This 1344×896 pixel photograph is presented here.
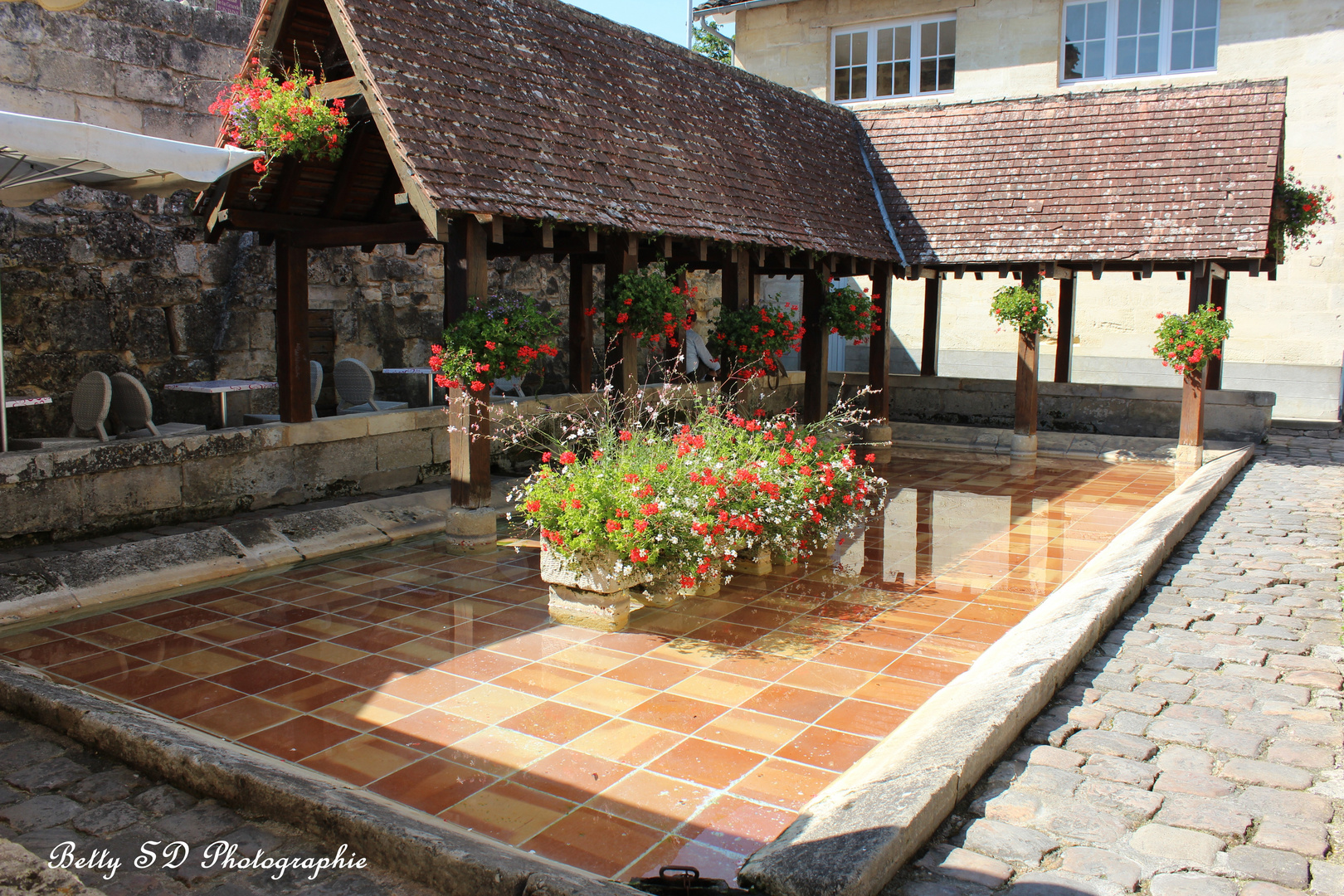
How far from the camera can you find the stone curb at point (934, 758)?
255 cm

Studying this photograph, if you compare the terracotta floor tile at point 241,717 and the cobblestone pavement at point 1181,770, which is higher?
the cobblestone pavement at point 1181,770

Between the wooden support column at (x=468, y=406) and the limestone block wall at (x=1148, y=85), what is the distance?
1090cm

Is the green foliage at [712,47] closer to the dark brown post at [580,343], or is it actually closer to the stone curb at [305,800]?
the dark brown post at [580,343]

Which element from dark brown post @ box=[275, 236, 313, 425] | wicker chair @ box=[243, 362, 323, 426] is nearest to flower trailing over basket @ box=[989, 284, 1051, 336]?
wicker chair @ box=[243, 362, 323, 426]

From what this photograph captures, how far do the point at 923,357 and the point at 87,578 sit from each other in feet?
35.6

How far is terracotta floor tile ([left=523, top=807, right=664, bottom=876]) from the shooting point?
9.24 feet

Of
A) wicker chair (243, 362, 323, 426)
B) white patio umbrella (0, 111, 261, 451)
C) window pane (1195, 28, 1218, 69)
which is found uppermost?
window pane (1195, 28, 1218, 69)

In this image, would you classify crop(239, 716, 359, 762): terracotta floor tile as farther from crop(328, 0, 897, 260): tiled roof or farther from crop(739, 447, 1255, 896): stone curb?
crop(328, 0, 897, 260): tiled roof

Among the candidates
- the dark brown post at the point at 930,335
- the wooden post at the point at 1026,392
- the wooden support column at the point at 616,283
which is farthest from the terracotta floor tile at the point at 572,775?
the dark brown post at the point at 930,335

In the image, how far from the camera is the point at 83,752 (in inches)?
134

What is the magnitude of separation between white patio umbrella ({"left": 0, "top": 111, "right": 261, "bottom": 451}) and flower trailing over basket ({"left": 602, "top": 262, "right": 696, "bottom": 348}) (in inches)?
109

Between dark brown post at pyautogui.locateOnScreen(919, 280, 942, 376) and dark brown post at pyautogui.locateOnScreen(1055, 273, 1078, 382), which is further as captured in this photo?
dark brown post at pyautogui.locateOnScreen(919, 280, 942, 376)

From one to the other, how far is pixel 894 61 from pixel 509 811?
52.5ft

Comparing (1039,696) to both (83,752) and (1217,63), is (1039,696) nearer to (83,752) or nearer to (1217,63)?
(83,752)
